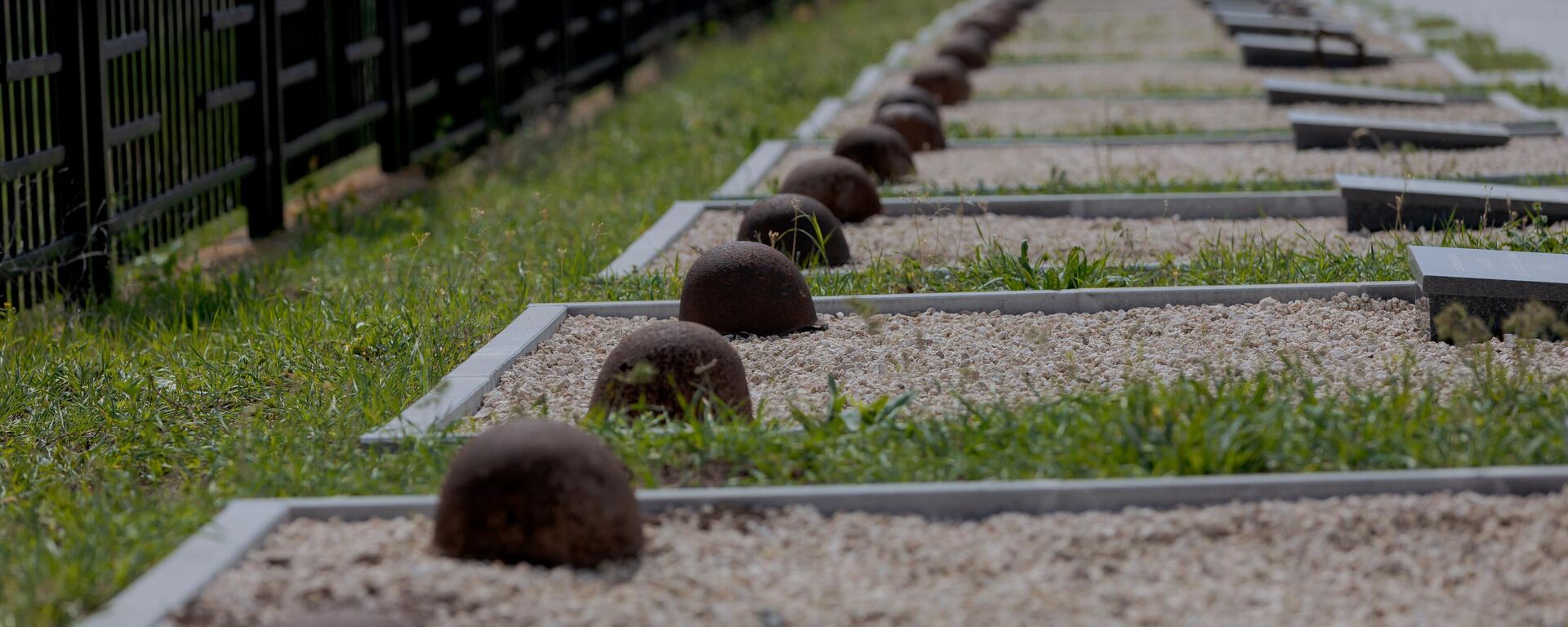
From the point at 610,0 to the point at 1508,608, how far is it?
1538cm

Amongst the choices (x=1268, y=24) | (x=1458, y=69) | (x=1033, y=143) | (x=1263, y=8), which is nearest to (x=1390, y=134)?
(x=1033, y=143)

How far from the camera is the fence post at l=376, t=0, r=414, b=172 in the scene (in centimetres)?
1182

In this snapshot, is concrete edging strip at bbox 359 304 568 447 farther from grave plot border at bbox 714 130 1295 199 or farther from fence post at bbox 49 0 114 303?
grave plot border at bbox 714 130 1295 199

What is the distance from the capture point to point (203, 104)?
9.23 meters

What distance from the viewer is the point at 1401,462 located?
4363 millimetres

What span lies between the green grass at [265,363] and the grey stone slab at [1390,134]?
3640mm

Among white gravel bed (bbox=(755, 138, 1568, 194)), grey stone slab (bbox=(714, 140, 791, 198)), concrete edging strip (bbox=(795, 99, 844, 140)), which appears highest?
A: white gravel bed (bbox=(755, 138, 1568, 194))

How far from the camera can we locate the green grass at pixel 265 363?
4.43 m

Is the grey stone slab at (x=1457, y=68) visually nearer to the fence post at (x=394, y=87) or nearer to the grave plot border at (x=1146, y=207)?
the grave plot border at (x=1146, y=207)

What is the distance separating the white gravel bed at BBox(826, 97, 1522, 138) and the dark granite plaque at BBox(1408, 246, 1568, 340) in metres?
5.90

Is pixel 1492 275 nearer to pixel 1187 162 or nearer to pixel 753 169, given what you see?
pixel 1187 162

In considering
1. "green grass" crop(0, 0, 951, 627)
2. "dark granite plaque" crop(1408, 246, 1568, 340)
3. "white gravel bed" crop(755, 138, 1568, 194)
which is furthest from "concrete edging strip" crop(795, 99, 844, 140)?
"dark granite plaque" crop(1408, 246, 1568, 340)

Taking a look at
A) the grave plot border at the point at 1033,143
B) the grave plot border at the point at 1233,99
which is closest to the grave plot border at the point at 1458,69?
the grave plot border at the point at 1233,99

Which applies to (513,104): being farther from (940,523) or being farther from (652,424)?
(940,523)
